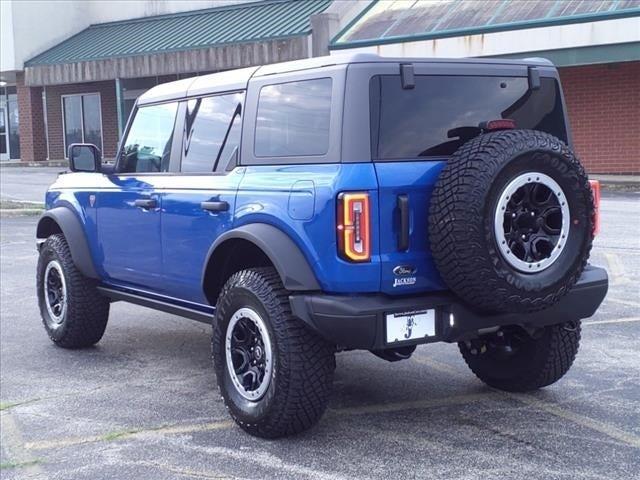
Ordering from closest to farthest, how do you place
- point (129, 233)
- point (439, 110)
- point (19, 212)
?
point (439, 110) < point (129, 233) < point (19, 212)

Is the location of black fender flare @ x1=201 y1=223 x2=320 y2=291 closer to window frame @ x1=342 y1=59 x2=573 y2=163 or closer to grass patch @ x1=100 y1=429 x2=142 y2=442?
window frame @ x1=342 y1=59 x2=573 y2=163

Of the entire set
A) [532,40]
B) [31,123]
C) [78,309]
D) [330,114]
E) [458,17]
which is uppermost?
[458,17]

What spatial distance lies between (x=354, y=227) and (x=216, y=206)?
1.15 m

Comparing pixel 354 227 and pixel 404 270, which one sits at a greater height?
pixel 354 227

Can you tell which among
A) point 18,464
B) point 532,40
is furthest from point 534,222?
point 532,40

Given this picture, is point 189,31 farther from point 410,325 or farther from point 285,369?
point 410,325

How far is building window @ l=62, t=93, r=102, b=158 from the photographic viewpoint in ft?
113

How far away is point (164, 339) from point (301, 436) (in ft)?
9.62

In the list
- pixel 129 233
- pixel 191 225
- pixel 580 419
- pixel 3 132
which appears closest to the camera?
pixel 580 419

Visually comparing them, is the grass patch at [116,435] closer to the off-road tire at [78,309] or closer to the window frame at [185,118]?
the window frame at [185,118]

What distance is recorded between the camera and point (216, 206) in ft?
17.3

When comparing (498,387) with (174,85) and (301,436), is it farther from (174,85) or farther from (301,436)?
(174,85)

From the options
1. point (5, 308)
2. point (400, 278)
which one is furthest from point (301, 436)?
point (5, 308)

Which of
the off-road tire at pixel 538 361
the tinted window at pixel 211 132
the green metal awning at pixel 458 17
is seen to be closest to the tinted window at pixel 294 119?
the tinted window at pixel 211 132
